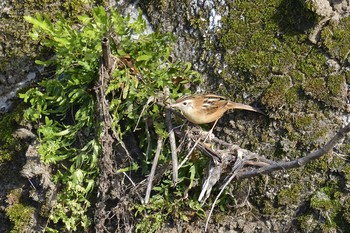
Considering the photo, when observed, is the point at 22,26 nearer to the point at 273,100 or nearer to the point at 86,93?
the point at 86,93

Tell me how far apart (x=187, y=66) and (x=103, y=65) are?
63 cm

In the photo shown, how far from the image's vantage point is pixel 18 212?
4980 mm

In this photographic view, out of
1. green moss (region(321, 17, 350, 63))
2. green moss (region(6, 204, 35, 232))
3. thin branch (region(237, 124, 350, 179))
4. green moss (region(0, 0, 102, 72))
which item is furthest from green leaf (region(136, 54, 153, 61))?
green moss (region(6, 204, 35, 232))

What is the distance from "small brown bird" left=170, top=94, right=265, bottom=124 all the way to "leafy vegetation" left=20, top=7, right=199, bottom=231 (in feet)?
0.73

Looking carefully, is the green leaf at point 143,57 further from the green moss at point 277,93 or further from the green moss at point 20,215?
the green moss at point 20,215

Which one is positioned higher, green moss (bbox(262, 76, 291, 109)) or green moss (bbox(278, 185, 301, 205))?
green moss (bbox(262, 76, 291, 109))

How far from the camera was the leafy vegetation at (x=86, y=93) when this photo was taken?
458 centimetres

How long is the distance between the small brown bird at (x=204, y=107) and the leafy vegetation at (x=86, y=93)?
0.22 meters

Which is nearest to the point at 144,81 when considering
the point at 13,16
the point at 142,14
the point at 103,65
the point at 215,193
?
the point at 103,65

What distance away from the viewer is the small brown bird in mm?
4488

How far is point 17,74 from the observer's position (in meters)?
5.16

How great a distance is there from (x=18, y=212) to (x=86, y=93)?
3.59 feet

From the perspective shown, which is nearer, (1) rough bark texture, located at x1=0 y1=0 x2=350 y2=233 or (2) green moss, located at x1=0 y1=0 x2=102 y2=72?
(1) rough bark texture, located at x1=0 y1=0 x2=350 y2=233

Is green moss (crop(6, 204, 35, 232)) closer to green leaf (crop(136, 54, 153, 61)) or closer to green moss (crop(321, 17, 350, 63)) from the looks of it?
green leaf (crop(136, 54, 153, 61))
